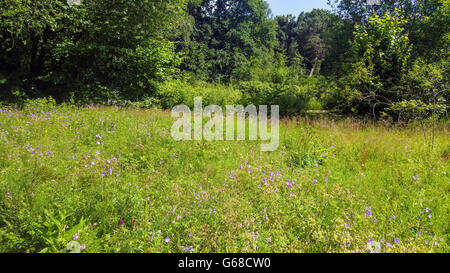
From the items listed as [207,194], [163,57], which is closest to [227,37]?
[163,57]

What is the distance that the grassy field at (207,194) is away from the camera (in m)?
2.13

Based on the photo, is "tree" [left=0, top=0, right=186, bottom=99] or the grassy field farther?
"tree" [left=0, top=0, right=186, bottom=99]

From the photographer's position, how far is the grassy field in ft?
7.00

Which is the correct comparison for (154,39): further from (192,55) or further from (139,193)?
(192,55)

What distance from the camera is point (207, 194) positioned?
2.83 m

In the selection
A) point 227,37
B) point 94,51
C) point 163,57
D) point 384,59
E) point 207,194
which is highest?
point 227,37

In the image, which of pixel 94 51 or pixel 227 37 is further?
pixel 227 37

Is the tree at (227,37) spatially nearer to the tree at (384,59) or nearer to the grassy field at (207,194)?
the tree at (384,59)

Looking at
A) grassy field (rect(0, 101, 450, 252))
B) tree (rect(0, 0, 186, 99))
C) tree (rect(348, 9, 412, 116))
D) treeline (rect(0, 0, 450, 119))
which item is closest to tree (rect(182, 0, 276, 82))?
treeline (rect(0, 0, 450, 119))

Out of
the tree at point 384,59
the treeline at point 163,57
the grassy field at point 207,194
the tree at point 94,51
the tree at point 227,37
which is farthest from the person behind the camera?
the tree at point 227,37

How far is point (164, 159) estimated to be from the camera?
379 centimetres

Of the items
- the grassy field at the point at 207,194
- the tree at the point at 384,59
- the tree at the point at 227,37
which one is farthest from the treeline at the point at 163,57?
the tree at the point at 227,37

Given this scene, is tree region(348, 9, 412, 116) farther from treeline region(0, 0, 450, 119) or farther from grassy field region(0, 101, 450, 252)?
grassy field region(0, 101, 450, 252)

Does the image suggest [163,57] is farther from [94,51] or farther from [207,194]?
[207,194]
